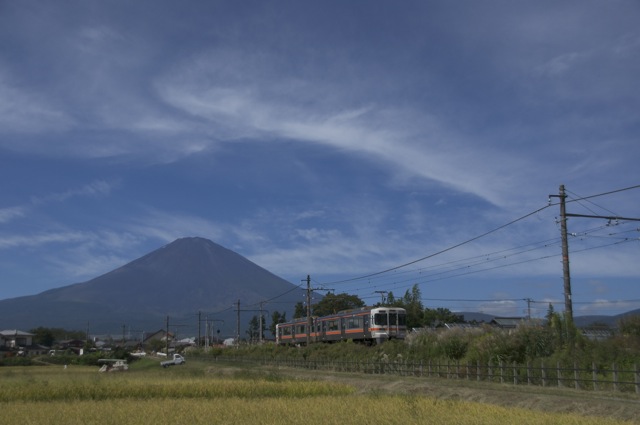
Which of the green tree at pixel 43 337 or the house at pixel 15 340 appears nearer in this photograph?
the house at pixel 15 340

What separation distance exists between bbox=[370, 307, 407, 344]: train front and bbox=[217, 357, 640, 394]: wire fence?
6.56 metres

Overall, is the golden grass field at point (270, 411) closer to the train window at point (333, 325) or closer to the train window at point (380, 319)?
the train window at point (380, 319)

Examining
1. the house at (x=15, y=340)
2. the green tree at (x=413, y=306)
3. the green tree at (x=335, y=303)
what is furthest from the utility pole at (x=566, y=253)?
the house at (x=15, y=340)

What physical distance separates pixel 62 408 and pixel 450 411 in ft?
36.0

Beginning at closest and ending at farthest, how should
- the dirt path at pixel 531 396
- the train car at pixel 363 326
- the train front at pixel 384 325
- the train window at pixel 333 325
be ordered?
the dirt path at pixel 531 396 < the train front at pixel 384 325 < the train car at pixel 363 326 < the train window at pixel 333 325

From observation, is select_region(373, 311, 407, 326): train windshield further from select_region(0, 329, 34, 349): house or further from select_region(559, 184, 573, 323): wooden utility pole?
select_region(0, 329, 34, 349): house

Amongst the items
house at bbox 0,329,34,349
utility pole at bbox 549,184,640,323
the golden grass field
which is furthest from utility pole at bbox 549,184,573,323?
house at bbox 0,329,34,349

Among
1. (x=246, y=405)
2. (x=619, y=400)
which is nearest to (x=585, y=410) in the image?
(x=619, y=400)

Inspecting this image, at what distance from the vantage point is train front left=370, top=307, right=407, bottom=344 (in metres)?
45.3

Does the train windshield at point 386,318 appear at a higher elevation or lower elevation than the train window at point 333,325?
higher

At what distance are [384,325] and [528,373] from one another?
2192 cm

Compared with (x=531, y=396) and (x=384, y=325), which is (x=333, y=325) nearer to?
(x=384, y=325)

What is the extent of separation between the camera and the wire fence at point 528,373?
67.7ft

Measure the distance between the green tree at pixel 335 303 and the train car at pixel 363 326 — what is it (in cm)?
4489
